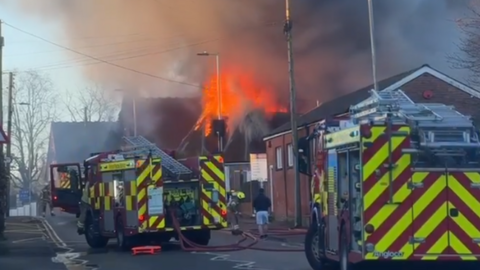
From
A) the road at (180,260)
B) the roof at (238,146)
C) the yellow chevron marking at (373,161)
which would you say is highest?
the roof at (238,146)

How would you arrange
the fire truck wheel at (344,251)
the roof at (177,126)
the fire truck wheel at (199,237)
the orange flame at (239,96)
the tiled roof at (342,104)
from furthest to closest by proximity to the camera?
the roof at (177,126) → the orange flame at (239,96) → the tiled roof at (342,104) → the fire truck wheel at (199,237) → the fire truck wheel at (344,251)

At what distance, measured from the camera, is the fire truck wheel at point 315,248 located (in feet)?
49.6

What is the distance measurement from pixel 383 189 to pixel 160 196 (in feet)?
31.1

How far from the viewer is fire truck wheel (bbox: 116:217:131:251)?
2206 centimetres

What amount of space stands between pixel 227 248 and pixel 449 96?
501 inches

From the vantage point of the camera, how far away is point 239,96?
45.4m

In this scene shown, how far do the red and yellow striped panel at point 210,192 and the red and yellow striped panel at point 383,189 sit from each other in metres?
9.65

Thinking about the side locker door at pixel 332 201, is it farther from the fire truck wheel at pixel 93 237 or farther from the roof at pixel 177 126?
the roof at pixel 177 126

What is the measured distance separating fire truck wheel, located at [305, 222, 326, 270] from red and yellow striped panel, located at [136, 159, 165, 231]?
19.6 ft

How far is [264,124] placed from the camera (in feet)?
157

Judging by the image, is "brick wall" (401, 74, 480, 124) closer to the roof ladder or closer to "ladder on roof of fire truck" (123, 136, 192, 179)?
"ladder on roof of fire truck" (123, 136, 192, 179)

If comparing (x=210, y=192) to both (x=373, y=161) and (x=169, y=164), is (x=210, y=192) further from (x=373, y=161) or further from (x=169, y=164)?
(x=373, y=161)

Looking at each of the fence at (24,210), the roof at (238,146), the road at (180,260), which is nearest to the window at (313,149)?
the road at (180,260)

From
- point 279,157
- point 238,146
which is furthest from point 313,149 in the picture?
point 238,146
